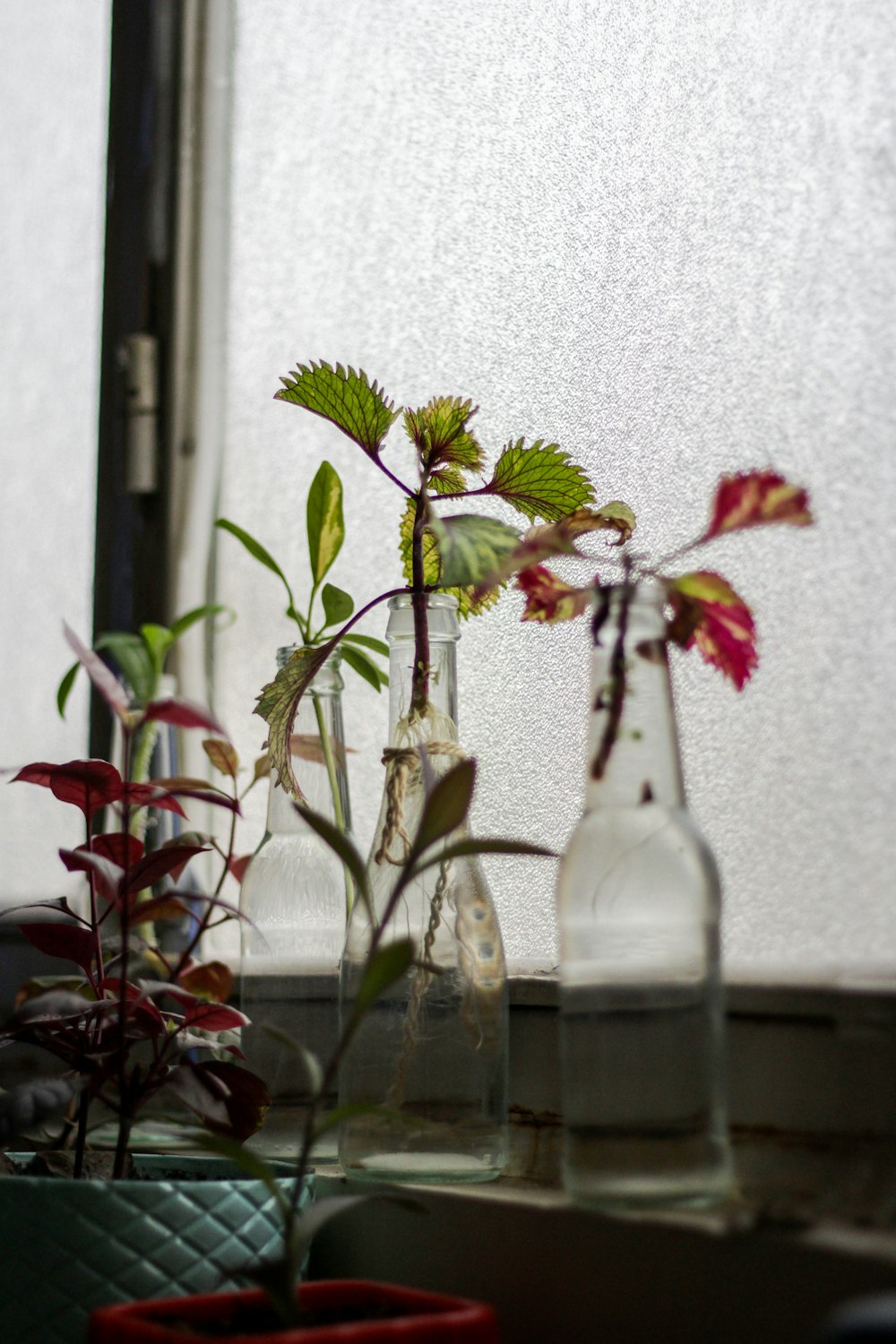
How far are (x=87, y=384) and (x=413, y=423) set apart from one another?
0.84m

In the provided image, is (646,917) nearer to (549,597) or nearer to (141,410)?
(549,597)

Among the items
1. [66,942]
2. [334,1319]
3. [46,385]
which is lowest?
[334,1319]

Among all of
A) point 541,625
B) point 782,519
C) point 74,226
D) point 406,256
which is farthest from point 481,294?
point 74,226

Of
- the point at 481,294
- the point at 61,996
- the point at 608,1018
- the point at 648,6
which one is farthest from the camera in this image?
the point at 481,294

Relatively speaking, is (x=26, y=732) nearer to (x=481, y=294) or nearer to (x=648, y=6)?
(x=481, y=294)

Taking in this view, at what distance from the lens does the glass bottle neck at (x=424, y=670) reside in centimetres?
66

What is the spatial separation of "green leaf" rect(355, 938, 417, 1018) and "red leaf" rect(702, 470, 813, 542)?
0.19 meters

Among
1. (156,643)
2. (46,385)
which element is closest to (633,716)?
(156,643)

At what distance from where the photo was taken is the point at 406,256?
95 cm

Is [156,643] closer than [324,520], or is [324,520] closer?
[324,520]

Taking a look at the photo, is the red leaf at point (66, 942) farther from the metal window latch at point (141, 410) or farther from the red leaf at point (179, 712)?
the metal window latch at point (141, 410)

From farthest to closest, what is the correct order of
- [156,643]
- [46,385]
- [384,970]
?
[46,385] < [156,643] < [384,970]

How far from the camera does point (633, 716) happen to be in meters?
0.52

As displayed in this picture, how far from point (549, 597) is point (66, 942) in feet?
1.06
